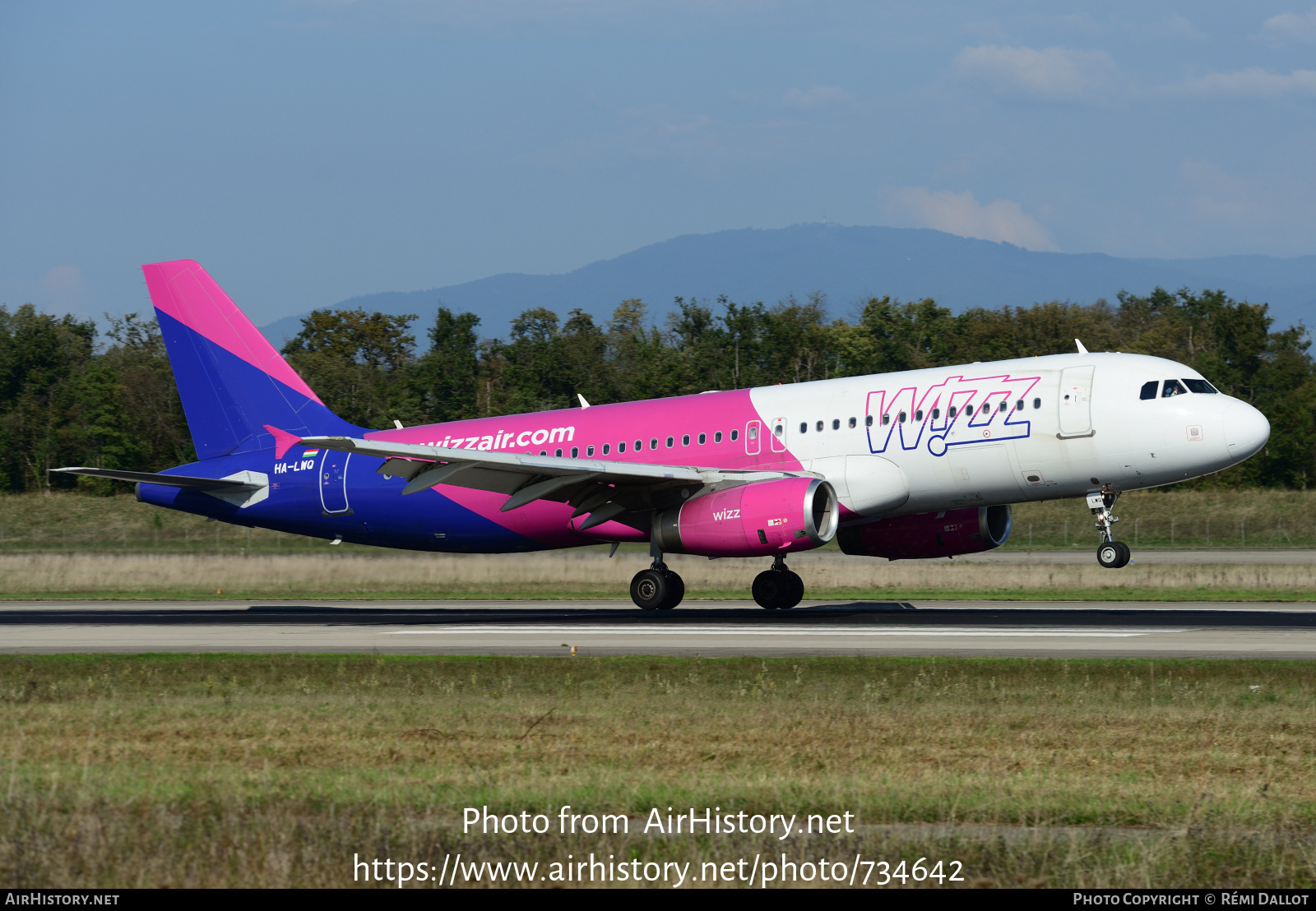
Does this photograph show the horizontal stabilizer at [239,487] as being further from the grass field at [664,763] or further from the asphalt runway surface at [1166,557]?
the asphalt runway surface at [1166,557]

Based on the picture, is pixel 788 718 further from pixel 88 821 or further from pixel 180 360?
pixel 180 360

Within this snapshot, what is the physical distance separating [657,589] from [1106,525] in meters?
9.61

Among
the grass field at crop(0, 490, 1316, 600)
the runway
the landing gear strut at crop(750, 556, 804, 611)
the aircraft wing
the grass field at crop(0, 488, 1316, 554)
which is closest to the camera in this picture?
the runway

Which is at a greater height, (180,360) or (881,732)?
(180,360)

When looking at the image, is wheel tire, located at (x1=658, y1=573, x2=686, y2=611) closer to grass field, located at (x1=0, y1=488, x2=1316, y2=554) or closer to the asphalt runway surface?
the asphalt runway surface

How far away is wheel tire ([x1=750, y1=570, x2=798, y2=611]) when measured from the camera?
104 ft

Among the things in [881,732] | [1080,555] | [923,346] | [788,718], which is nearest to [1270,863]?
[881,732]

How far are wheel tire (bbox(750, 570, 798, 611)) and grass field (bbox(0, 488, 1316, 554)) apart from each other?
27840mm

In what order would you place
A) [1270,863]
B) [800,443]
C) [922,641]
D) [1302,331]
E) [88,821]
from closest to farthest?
1. [1270,863]
2. [88,821]
3. [922,641]
4. [800,443]
5. [1302,331]

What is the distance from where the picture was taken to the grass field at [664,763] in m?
8.48

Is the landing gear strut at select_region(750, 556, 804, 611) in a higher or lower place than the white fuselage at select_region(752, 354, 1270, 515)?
lower

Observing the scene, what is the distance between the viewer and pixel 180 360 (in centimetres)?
3653

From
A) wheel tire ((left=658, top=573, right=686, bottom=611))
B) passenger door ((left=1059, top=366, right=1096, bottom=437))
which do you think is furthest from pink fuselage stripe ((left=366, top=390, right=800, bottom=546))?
passenger door ((left=1059, top=366, right=1096, bottom=437))

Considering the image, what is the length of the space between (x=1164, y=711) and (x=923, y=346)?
8346 centimetres
